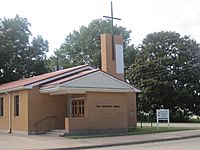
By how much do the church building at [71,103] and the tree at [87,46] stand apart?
1544 inches

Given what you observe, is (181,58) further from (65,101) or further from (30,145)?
(30,145)

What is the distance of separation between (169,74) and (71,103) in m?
26.0

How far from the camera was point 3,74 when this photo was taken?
48.5 metres

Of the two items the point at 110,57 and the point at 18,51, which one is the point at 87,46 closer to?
the point at 18,51

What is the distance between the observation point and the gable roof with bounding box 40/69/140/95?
26938 millimetres

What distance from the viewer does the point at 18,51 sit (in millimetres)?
50312

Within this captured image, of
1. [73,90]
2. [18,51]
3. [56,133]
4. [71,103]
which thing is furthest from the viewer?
[18,51]

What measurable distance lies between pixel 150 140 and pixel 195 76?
3083 cm

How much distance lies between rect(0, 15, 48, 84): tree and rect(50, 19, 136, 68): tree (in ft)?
60.8

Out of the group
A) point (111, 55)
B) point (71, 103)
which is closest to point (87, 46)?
point (111, 55)

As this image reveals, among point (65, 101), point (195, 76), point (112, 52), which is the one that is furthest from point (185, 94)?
point (65, 101)

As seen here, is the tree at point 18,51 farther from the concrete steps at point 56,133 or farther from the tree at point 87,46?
the concrete steps at point 56,133

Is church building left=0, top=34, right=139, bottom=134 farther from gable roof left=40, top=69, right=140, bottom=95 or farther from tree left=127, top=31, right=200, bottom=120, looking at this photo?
tree left=127, top=31, right=200, bottom=120

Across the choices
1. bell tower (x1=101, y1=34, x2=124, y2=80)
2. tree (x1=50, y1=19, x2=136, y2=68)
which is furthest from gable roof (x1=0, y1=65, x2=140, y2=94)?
tree (x1=50, y1=19, x2=136, y2=68)
